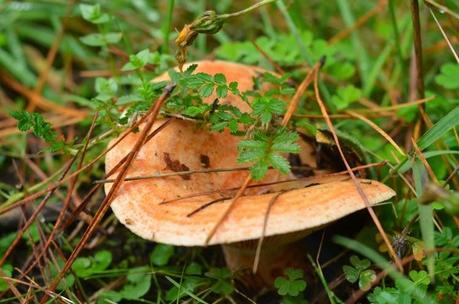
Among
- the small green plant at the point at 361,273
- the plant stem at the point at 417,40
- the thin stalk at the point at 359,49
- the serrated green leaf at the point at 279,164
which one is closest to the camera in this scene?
the serrated green leaf at the point at 279,164

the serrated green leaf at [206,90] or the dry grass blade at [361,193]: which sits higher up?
the serrated green leaf at [206,90]

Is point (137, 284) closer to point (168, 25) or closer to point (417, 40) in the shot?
point (168, 25)

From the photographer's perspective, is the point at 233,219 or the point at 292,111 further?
the point at 292,111

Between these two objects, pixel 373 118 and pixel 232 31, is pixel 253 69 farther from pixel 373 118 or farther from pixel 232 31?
pixel 232 31

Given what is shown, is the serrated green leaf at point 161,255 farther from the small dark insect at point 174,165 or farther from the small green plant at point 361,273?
the small green plant at point 361,273

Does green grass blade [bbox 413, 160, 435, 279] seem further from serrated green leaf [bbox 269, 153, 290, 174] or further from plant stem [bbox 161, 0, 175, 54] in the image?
plant stem [bbox 161, 0, 175, 54]

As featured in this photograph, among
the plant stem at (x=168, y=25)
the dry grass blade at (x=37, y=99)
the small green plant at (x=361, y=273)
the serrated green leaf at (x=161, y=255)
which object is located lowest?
the serrated green leaf at (x=161, y=255)

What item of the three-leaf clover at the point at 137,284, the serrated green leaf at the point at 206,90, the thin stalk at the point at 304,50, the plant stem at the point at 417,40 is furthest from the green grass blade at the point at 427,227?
the three-leaf clover at the point at 137,284

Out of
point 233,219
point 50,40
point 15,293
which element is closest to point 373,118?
point 233,219

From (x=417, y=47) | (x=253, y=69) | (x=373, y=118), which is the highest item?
(x=417, y=47)
